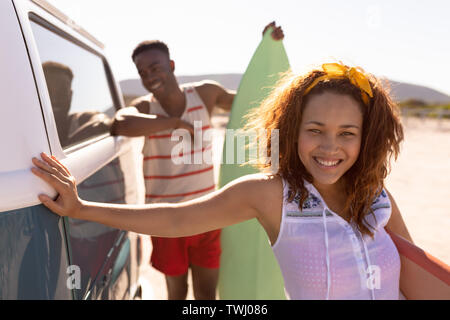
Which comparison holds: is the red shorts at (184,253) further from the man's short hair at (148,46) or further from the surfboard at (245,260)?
the man's short hair at (148,46)

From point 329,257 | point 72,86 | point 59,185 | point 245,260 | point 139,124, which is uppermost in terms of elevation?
point 72,86

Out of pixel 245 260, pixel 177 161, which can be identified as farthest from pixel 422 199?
pixel 177 161

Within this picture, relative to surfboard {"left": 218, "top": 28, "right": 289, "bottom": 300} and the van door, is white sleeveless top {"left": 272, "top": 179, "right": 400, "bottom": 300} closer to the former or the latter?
the van door

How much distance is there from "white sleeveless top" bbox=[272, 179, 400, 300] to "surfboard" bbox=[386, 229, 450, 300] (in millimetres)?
94

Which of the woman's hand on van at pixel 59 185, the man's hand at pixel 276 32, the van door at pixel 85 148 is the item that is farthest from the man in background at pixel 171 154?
the woman's hand on van at pixel 59 185

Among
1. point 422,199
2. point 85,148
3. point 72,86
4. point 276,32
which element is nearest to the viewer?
point 85,148

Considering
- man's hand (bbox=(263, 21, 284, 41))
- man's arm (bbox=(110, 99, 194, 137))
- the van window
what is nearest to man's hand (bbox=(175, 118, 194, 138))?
man's arm (bbox=(110, 99, 194, 137))

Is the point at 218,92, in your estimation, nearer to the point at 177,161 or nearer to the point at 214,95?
the point at 214,95

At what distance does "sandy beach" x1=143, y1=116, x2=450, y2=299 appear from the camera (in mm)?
4034

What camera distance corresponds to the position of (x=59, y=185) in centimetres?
109

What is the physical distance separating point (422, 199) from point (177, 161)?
5551 millimetres
